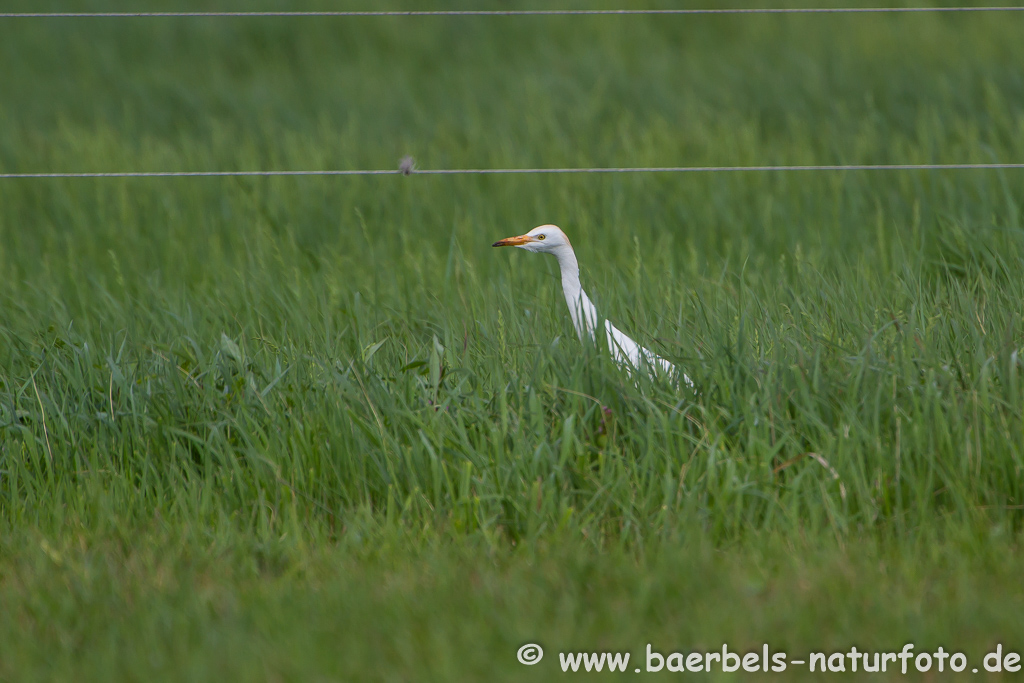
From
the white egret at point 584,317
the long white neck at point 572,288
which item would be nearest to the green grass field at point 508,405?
the white egret at point 584,317

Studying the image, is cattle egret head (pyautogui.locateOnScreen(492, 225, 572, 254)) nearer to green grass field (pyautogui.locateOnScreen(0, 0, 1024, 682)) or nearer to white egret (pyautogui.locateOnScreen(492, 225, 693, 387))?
white egret (pyautogui.locateOnScreen(492, 225, 693, 387))

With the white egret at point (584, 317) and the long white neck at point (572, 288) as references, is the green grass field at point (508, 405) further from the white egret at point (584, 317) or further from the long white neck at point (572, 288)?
the long white neck at point (572, 288)

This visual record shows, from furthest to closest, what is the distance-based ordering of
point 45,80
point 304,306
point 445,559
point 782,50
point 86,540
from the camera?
point 45,80 → point 782,50 → point 304,306 → point 86,540 → point 445,559

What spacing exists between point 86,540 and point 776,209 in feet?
12.4

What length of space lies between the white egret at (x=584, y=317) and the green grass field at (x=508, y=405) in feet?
0.26

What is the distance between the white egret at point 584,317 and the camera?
10.7ft

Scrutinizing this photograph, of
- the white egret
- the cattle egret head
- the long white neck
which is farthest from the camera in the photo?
the cattle egret head

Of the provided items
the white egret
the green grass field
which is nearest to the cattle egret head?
the white egret

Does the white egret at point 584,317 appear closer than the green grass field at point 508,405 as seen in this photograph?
No

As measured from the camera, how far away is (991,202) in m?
5.06

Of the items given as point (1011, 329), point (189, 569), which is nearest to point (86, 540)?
Result: point (189, 569)

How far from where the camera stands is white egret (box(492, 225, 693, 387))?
3.25 m

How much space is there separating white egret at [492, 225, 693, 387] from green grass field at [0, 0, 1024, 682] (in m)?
0.08

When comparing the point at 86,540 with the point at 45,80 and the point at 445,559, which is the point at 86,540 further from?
the point at 45,80
